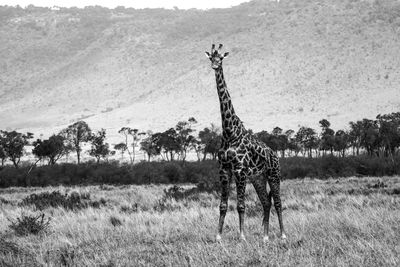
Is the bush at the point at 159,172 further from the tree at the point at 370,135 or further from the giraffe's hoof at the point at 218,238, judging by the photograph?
the giraffe's hoof at the point at 218,238

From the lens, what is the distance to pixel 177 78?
412 feet

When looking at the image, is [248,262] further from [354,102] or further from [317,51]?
[317,51]

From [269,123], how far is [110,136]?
29335mm

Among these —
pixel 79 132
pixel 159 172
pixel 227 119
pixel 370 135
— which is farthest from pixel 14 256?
pixel 79 132

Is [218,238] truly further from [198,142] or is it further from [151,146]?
[151,146]

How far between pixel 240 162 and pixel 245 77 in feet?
342

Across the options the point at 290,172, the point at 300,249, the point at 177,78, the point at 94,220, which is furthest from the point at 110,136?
the point at 300,249

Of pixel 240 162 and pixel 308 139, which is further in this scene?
pixel 308 139

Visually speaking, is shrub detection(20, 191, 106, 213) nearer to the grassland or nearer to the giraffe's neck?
the grassland

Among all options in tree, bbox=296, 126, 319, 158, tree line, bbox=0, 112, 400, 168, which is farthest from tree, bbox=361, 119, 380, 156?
tree, bbox=296, 126, 319, 158

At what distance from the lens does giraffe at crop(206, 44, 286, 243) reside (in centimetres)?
839

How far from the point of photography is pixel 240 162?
27.5 ft

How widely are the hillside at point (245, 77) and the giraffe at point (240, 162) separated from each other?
253 ft

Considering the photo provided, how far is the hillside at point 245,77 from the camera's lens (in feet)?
310
